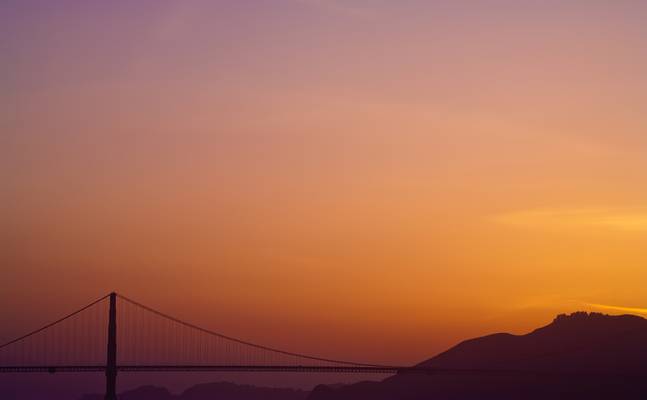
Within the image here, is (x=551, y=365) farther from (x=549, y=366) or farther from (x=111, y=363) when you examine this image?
(x=111, y=363)

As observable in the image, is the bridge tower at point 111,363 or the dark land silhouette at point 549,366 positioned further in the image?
the dark land silhouette at point 549,366

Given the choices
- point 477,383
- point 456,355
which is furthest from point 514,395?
point 456,355

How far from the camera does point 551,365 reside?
166 m

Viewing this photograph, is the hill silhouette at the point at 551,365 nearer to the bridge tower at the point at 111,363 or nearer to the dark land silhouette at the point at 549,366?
the dark land silhouette at the point at 549,366

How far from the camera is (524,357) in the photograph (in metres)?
179

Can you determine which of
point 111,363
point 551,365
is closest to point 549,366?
point 551,365

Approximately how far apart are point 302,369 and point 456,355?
90728 mm

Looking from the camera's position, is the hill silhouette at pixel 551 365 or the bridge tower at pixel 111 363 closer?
the bridge tower at pixel 111 363

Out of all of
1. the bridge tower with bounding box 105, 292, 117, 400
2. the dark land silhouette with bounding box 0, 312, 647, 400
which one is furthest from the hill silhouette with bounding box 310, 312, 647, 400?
the bridge tower with bounding box 105, 292, 117, 400

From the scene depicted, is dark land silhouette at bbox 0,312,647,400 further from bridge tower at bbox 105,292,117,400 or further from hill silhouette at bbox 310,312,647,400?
bridge tower at bbox 105,292,117,400

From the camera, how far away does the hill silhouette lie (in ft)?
470

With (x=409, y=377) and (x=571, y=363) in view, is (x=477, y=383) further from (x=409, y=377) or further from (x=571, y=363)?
(x=409, y=377)

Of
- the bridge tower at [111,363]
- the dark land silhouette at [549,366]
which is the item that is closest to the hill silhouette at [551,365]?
the dark land silhouette at [549,366]

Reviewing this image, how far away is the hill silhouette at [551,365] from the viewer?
14323 cm
